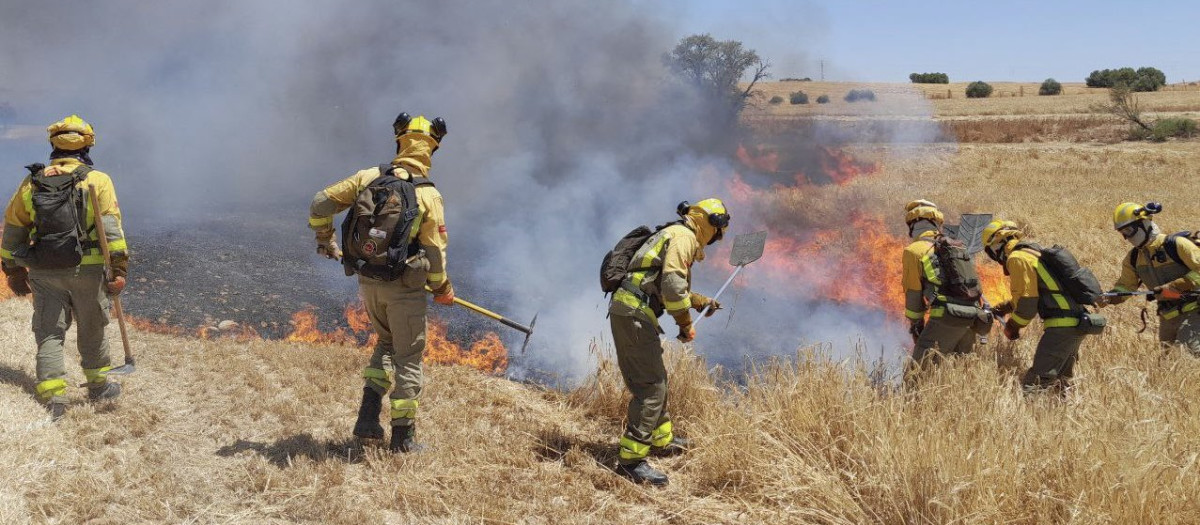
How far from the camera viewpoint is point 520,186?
15.7 m

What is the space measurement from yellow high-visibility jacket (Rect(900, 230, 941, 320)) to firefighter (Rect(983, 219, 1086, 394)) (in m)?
0.49

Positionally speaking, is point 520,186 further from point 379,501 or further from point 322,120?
point 379,501

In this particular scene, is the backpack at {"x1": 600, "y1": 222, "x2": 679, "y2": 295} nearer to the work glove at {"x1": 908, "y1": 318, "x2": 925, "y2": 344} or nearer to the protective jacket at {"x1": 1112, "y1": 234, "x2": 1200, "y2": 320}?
the work glove at {"x1": 908, "y1": 318, "x2": 925, "y2": 344}

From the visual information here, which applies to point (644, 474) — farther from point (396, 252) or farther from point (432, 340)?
point (432, 340)

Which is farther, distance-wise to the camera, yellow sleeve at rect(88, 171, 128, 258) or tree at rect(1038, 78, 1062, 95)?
tree at rect(1038, 78, 1062, 95)

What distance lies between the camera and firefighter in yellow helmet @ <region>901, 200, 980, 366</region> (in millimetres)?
5035

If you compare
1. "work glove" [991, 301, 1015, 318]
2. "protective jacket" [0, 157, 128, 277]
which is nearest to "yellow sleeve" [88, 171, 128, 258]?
"protective jacket" [0, 157, 128, 277]

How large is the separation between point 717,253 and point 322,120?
1521 cm

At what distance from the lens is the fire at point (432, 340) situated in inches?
282

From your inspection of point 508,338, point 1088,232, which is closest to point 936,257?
point 508,338

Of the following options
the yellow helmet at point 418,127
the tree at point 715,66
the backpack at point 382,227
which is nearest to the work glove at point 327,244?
the backpack at point 382,227

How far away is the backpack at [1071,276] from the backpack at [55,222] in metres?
6.07

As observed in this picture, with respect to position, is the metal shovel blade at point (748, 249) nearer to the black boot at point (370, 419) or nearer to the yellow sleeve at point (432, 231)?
the yellow sleeve at point (432, 231)

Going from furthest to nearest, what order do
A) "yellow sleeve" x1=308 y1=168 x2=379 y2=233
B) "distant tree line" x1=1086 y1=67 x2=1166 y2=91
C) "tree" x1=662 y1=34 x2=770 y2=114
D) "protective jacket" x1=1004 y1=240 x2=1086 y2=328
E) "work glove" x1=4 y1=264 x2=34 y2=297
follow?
"distant tree line" x1=1086 y1=67 x2=1166 y2=91 < "tree" x1=662 y1=34 x2=770 y2=114 < "protective jacket" x1=1004 y1=240 x2=1086 y2=328 < "work glove" x1=4 y1=264 x2=34 y2=297 < "yellow sleeve" x1=308 y1=168 x2=379 y2=233
